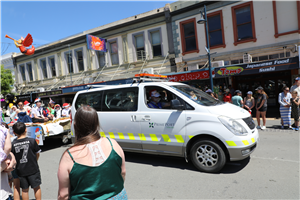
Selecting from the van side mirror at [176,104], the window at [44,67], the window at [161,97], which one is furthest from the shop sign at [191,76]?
the window at [44,67]

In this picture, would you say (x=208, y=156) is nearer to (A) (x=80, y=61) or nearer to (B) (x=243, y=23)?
(B) (x=243, y=23)

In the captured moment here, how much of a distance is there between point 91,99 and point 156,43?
36.0ft

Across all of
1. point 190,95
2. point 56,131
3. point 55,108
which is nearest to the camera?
point 190,95

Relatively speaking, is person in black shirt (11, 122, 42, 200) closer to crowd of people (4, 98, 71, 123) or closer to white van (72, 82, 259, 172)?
white van (72, 82, 259, 172)

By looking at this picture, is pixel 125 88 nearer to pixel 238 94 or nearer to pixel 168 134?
pixel 168 134

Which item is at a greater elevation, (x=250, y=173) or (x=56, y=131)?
(x=56, y=131)

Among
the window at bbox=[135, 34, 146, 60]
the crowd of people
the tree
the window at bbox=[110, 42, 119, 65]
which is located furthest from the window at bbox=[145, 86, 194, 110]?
the tree

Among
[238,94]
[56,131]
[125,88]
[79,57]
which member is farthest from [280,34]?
[79,57]

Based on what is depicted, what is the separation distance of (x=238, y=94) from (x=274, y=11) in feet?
21.3

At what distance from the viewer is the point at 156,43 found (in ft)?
52.1

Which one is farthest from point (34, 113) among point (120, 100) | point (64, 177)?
point (64, 177)

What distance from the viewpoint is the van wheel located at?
4.30m

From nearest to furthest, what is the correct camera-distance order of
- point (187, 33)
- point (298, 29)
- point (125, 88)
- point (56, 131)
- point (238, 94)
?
point (125, 88) < point (56, 131) < point (238, 94) < point (298, 29) < point (187, 33)

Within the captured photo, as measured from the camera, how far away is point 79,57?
19609 mm
